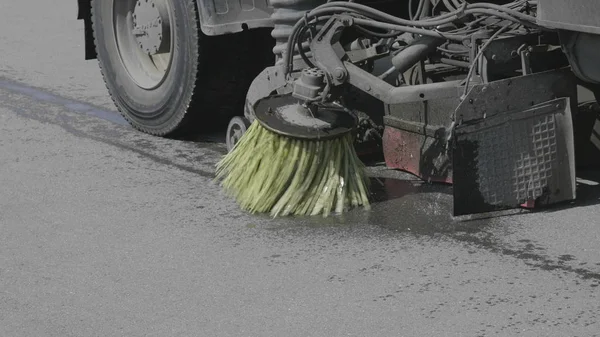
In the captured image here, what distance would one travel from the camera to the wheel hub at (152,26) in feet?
23.1

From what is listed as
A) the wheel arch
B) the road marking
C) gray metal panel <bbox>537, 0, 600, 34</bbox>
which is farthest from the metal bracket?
the road marking

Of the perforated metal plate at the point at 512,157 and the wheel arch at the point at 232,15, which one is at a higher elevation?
the wheel arch at the point at 232,15

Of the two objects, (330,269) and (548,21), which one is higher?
(548,21)

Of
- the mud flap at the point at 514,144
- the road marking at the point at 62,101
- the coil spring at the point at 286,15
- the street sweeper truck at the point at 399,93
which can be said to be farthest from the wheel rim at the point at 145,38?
the mud flap at the point at 514,144

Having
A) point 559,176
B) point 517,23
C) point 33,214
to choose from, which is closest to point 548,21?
point 517,23

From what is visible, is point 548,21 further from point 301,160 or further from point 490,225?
point 301,160

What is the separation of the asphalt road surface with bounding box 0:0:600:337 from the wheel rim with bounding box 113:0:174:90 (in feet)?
2.16

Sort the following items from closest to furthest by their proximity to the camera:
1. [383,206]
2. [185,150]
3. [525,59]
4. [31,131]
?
[525,59]
[383,206]
[185,150]
[31,131]

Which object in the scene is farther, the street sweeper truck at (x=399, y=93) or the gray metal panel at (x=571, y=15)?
the street sweeper truck at (x=399, y=93)

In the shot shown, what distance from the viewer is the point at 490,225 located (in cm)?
541

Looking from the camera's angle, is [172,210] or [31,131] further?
[31,131]

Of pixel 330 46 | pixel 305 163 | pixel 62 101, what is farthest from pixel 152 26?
pixel 305 163

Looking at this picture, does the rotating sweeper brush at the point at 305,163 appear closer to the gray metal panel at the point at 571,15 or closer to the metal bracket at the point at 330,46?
the metal bracket at the point at 330,46

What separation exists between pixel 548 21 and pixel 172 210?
1935 millimetres
